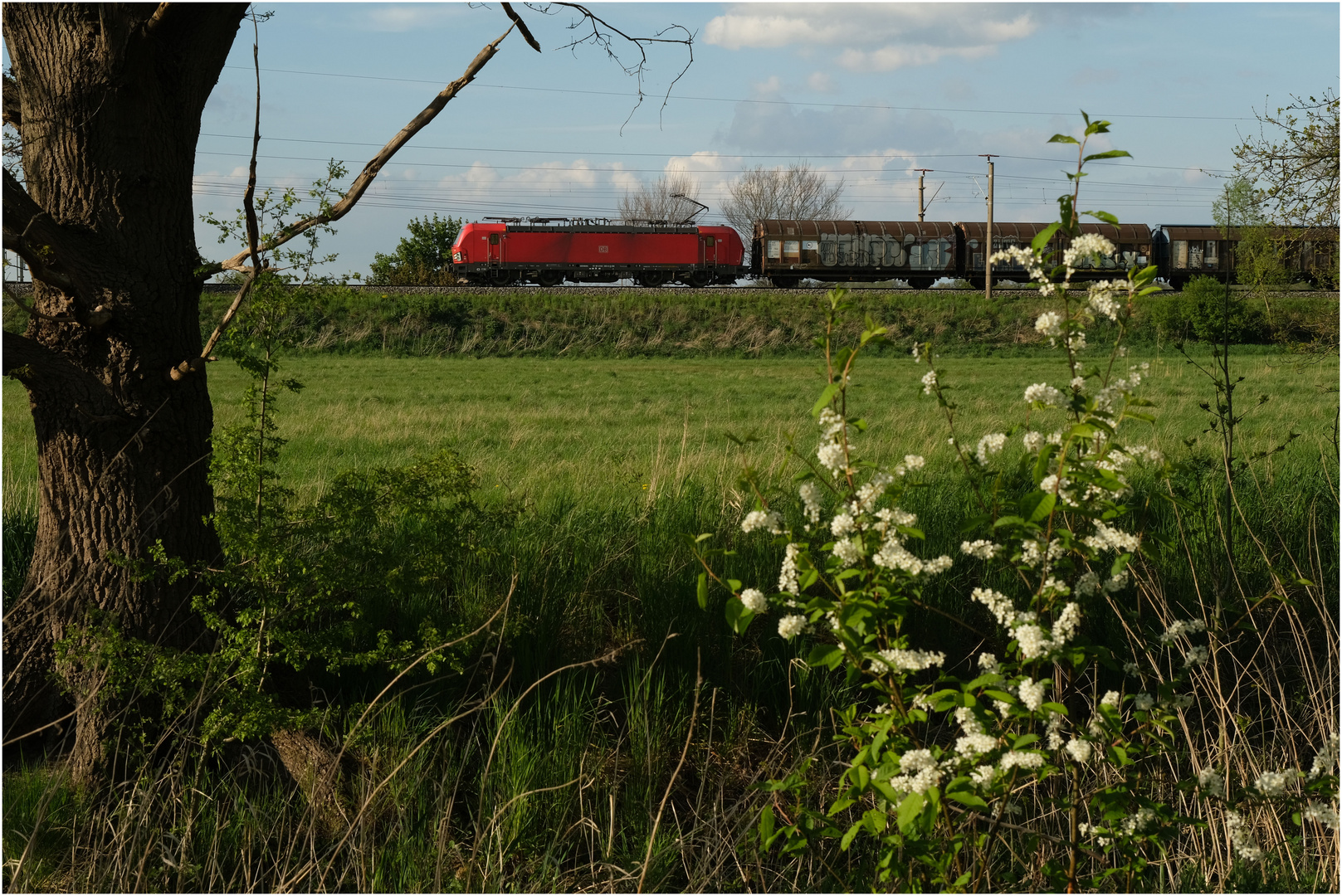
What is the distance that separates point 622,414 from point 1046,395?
14.0 meters

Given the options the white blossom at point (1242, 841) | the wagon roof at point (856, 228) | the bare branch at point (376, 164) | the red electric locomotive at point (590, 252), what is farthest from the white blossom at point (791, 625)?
the wagon roof at point (856, 228)

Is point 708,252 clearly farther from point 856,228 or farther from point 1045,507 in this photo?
point 1045,507

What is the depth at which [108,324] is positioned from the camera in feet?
12.5

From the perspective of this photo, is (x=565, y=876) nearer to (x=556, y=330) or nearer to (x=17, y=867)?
(x=17, y=867)

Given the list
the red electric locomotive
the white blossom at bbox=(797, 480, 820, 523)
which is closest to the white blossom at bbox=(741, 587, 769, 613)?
the white blossom at bbox=(797, 480, 820, 523)

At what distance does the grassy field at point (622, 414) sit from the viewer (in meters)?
8.66

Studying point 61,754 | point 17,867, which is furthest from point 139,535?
point 17,867

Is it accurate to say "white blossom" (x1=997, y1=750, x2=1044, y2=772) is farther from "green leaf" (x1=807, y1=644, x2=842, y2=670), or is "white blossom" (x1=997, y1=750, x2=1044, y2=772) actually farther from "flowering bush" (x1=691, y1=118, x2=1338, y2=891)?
"green leaf" (x1=807, y1=644, x2=842, y2=670)

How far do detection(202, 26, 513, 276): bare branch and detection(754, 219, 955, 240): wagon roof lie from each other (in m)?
36.1

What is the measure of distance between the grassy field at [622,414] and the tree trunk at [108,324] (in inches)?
52.0

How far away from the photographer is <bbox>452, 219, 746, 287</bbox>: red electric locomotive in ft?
122

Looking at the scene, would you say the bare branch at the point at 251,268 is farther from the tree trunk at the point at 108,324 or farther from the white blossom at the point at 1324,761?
the white blossom at the point at 1324,761

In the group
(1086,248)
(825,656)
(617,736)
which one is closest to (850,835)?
(825,656)

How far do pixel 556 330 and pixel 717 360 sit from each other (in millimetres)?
5704
